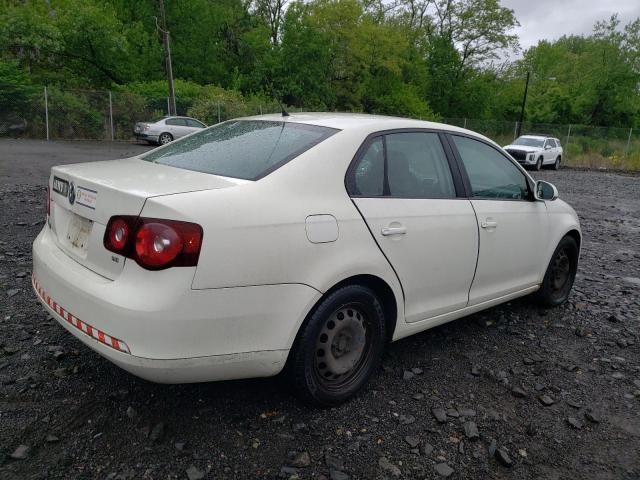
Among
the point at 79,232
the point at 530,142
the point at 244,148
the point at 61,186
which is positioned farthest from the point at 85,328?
the point at 530,142

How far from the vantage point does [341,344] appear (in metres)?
2.78

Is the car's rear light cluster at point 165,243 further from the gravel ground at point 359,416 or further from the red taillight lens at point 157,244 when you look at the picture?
the gravel ground at point 359,416

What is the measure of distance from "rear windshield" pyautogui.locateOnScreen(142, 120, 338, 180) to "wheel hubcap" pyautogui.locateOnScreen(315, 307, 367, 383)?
864mm

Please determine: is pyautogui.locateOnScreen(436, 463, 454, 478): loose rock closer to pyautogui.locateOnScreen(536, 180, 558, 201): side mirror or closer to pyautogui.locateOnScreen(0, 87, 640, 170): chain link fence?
pyautogui.locateOnScreen(536, 180, 558, 201): side mirror

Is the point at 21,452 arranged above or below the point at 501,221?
below

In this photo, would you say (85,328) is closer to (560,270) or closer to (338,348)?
(338,348)

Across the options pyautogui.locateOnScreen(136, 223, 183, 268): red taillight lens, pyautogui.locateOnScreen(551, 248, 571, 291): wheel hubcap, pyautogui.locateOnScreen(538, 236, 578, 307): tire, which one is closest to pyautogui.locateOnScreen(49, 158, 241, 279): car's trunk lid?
pyautogui.locateOnScreen(136, 223, 183, 268): red taillight lens

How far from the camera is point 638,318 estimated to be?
14.6ft

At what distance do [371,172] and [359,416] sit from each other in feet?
4.41

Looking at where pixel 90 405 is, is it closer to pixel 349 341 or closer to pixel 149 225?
pixel 149 225

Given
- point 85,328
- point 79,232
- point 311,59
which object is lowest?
point 85,328

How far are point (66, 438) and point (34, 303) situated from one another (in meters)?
1.84

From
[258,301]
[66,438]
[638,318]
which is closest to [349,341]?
[258,301]

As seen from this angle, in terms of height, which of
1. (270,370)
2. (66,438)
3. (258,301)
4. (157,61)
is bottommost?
(66,438)
